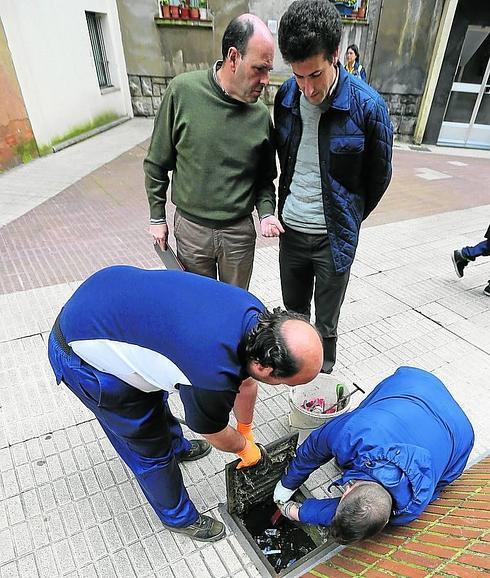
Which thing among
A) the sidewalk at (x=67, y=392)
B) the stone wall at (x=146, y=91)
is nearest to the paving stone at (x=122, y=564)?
the sidewalk at (x=67, y=392)

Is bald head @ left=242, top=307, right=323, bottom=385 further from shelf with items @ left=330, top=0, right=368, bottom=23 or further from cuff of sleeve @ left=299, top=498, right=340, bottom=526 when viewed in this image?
shelf with items @ left=330, top=0, right=368, bottom=23

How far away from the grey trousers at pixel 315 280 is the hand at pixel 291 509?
0.98 m

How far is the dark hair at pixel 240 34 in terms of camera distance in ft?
5.82

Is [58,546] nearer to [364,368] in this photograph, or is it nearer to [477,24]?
[364,368]

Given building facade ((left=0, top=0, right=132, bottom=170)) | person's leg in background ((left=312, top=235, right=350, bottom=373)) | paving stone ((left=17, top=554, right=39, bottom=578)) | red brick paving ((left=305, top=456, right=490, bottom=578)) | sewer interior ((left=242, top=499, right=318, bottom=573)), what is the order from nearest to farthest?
red brick paving ((left=305, top=456, right=490, bottom=578))
paving stone ((left=17, top=554, right=39, bottom=578))
sewer interior ((left=242, top=499, right=318, bottom=573))
person's leg in background ((left=312, top=235, right=350, bottom=373))
building facade ((left=0, top=0, right=132, bottom=170))

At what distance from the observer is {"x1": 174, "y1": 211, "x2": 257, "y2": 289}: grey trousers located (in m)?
2.29

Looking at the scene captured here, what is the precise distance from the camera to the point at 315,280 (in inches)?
98.3

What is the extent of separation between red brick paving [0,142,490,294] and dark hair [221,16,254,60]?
8.24 ft

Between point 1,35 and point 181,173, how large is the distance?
5.83 m

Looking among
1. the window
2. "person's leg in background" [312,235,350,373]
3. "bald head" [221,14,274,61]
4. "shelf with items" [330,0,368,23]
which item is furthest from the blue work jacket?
"shelf with items" [330,0,368,23]

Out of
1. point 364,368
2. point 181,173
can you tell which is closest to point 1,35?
point 181,173

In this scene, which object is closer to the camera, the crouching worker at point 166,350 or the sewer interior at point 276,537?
the crouching worker at point 166,350

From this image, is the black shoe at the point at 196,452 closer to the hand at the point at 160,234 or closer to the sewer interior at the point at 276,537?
the sewer interior at the point at 276,537

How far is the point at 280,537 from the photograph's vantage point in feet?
6.60
